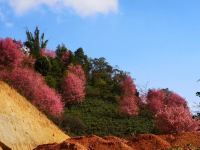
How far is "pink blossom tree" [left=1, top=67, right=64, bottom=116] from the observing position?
39875 mm

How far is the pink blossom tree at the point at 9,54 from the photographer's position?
1932 inches

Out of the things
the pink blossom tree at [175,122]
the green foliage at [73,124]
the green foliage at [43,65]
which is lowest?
the pink blossom tree at [175,122]

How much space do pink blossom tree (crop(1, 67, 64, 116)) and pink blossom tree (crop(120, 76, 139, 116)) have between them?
7.75 m

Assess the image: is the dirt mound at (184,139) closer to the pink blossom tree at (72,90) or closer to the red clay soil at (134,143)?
the red clay soil at (134,143)

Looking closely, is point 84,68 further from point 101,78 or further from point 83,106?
point 83,106

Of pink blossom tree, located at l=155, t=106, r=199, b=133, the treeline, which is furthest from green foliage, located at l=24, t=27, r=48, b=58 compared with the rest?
pink blossom tree, located at l=155, t=106, r=199, b=133

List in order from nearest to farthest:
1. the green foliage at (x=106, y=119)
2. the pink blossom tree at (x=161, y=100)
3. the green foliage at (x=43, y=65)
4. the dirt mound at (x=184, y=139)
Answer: the dirt mound at (x=184, y=139), the green foliage at (x=106, y=119), the green foliage at (x=43, y=65), the pink blossom tree at (x=161, y=100)

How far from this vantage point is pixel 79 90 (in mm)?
51594

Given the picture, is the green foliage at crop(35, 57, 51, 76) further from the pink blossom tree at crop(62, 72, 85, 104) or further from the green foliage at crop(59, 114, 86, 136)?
the green foliage at crop(59, 114, 86, 136)

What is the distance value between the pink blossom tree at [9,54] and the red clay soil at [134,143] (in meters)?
32.4

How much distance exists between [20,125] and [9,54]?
1421 inches

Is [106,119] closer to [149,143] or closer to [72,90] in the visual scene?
[72,90]

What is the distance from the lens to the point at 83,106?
5003 cm

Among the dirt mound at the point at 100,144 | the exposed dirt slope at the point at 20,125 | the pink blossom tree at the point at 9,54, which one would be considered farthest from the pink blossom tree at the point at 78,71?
the dirt mound at the point at 100,144
